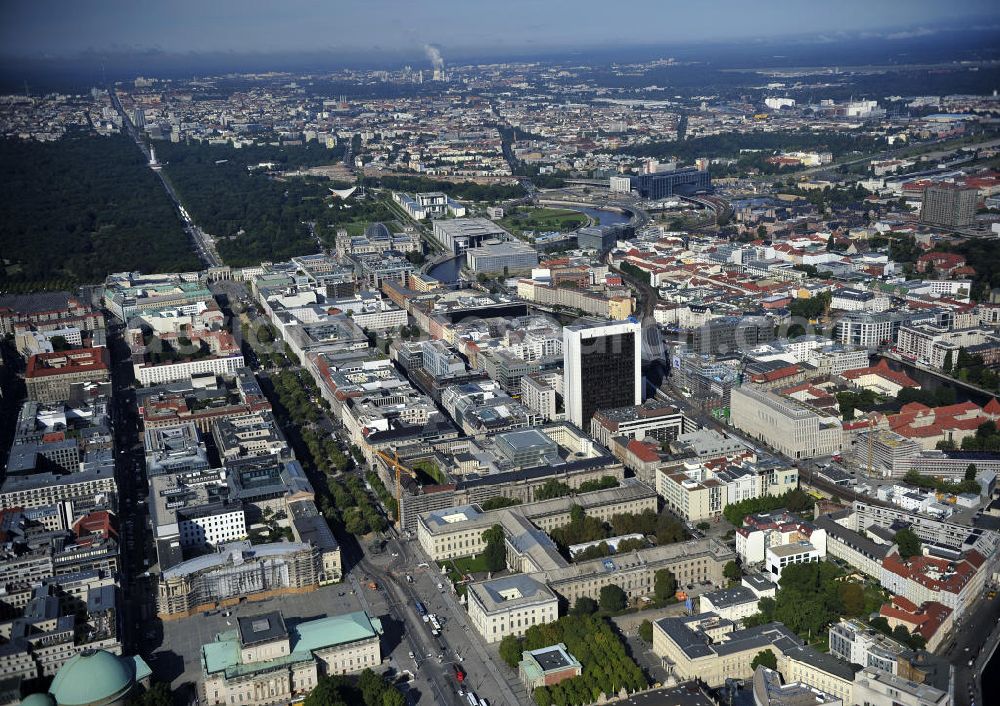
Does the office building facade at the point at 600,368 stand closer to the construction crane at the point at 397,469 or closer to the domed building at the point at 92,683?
the construction crane at the point at 397,469

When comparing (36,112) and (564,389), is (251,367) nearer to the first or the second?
(564,389)

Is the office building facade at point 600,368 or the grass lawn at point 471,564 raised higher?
the office building facade at point 600,368

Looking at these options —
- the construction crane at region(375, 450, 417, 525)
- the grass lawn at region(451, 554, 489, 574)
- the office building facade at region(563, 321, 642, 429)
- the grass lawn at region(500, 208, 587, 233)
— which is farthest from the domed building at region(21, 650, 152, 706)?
the grass lawn at region(500, 208, 587, 233)

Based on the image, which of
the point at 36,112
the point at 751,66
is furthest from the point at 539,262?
the point at 751,66

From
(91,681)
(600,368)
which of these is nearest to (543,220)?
(600,368)

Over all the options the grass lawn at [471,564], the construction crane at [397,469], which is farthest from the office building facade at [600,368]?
the grass lawn at [471,564]

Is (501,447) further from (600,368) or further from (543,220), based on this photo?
(543,220)

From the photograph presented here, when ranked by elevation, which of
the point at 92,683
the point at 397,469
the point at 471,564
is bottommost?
the point at 471,564
